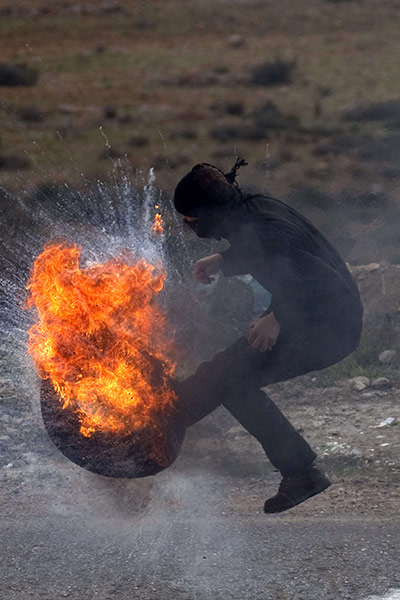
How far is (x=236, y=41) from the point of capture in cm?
2261

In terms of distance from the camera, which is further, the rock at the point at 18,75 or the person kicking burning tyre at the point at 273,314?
the rock at the point at 18,75

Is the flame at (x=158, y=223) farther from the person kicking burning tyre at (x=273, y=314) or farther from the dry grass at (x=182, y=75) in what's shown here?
the dry grass at (x=182, y=75)

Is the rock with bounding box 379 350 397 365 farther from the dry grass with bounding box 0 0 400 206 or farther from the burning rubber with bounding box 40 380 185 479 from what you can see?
the dry grass with bounding box 0 0 400 206

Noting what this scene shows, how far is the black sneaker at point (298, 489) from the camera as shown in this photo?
4.67m

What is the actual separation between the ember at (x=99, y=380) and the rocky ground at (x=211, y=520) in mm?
513

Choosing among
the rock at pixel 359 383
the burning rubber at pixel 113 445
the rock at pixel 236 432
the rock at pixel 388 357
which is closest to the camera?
the burning rubber at pixel 113 445

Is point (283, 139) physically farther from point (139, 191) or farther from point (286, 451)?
point (286, 451)

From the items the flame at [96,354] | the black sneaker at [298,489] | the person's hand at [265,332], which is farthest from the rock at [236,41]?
the black sneaker at [298,489]

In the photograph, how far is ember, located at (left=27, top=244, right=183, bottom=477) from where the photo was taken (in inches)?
191

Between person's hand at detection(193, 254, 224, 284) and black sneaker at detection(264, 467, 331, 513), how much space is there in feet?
4.14

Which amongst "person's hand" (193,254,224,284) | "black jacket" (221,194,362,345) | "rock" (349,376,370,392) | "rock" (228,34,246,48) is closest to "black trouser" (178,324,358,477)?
"black jacket" (221,194,362,345)

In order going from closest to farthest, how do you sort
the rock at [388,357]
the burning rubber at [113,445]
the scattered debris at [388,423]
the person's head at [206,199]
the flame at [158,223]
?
the person's head at [206,199] → the burning rubber at [113,445] → the flame at [158,223] → the scattered debris at [388,423] → the rock at [388,357]

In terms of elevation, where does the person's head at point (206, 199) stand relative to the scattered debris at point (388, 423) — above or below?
above

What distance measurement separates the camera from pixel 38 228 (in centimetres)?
1167
